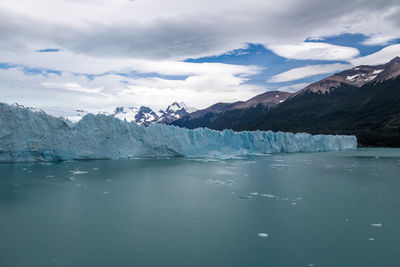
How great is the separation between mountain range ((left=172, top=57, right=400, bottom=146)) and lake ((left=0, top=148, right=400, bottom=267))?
36632mm

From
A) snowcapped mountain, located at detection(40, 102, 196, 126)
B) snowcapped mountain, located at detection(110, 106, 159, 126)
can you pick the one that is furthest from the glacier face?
snowcapped mountain, located at detection(110, 106, 159, 126)

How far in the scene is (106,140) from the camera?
20359mm

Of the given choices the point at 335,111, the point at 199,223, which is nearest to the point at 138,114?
the point at 335,111

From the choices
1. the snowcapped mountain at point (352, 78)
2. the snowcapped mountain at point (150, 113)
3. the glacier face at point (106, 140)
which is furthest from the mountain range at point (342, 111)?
the snowcapped mountain at point (150, 113)

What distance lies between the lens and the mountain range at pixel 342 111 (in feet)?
148

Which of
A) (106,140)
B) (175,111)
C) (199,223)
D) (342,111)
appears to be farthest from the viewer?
(175,111)

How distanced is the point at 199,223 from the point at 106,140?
15309 millimetres

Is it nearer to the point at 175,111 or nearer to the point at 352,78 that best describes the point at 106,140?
the point at 352,78

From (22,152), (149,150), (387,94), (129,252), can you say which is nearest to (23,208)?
(129,252)

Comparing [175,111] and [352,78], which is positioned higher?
[352,78]

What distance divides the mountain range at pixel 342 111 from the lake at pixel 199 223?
1442 inches

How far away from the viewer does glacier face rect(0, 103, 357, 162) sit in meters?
17.1

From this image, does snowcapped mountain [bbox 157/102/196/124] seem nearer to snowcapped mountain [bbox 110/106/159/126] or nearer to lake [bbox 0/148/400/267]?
snowcapped mountain [bbox 110/106/159/126]

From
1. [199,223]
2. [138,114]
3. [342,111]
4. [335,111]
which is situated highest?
[138,114]
